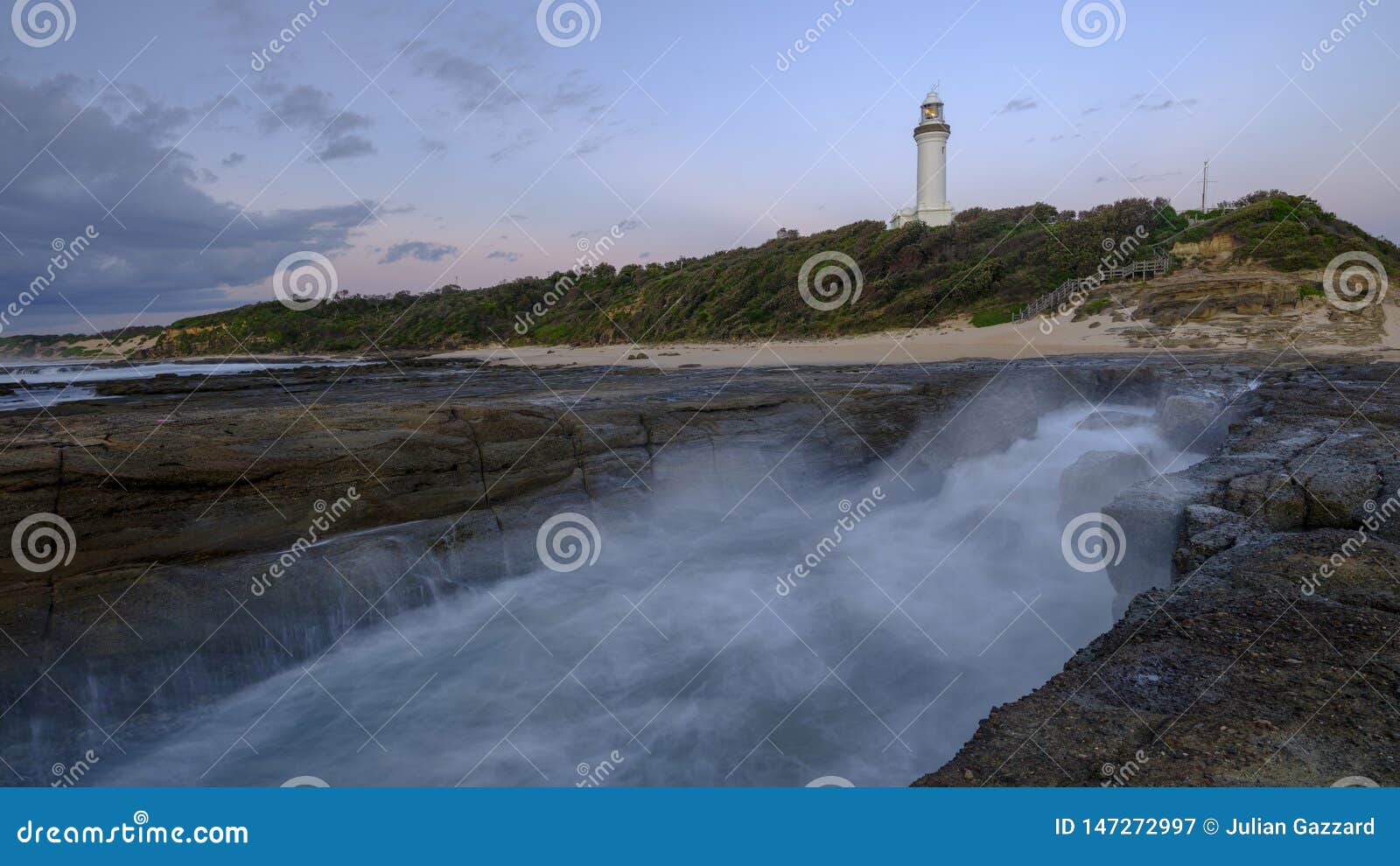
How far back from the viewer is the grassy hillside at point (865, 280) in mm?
28219

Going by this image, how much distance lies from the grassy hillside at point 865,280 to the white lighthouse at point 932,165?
1916 millimetres

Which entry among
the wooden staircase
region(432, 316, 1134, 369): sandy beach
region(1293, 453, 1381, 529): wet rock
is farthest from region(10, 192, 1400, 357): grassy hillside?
region(1293, 453, 1381, 529): wet rock

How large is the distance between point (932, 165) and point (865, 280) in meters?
13.3

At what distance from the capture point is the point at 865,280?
36062 mm

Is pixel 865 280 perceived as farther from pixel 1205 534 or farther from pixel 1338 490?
pixel 1205 534

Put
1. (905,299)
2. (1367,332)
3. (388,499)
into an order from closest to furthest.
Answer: (388,499) < (1367,332) < (905,299)

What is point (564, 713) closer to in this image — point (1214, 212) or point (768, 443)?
point (768, 443)

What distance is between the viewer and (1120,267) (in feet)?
94.5

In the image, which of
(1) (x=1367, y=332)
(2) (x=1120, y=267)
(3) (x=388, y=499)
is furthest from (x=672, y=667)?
(2) (x=1120, y=267)

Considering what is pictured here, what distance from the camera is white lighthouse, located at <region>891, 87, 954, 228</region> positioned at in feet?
141

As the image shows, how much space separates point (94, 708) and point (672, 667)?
459 centimetres

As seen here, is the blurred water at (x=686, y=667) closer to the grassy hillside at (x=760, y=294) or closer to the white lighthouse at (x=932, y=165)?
the grassy hillside at (x=760, y=294)

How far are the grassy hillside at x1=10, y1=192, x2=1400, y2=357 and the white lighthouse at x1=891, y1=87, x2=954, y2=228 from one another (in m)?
1.92

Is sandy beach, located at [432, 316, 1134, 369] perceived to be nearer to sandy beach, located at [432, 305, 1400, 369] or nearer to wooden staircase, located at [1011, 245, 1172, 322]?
sandy beach, located at [432, 305, 1400, 369]
